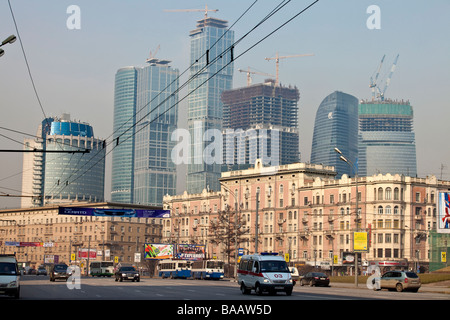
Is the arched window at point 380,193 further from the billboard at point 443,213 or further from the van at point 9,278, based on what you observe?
the van at point 9,278

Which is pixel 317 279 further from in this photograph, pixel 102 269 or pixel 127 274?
pixel 102 269

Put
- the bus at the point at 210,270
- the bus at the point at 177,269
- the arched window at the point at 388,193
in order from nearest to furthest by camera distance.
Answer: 1. the bus at the point at 210,270
2. the bus at the point at 177,269
3. the arched window at the point at 388,193

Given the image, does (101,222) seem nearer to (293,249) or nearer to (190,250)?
(293,249)

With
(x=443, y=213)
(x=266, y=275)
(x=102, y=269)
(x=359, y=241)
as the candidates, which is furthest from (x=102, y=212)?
(x=102, y=269)

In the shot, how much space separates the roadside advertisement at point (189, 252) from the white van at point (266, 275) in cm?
7317

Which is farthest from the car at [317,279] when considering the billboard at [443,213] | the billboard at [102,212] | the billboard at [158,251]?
the billboard at [158,251]

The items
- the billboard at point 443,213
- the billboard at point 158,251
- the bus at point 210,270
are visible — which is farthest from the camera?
the billboard at point 158,251

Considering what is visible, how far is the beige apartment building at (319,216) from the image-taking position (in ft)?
439

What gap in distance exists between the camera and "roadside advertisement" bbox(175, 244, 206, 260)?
11806 cm

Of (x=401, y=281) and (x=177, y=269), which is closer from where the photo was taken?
(x=401, y=281)

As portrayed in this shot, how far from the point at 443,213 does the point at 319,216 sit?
250 ft

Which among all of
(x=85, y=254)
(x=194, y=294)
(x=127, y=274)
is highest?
(x=194, y=294)

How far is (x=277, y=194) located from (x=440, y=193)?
84.4 m

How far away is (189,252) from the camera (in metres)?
120
